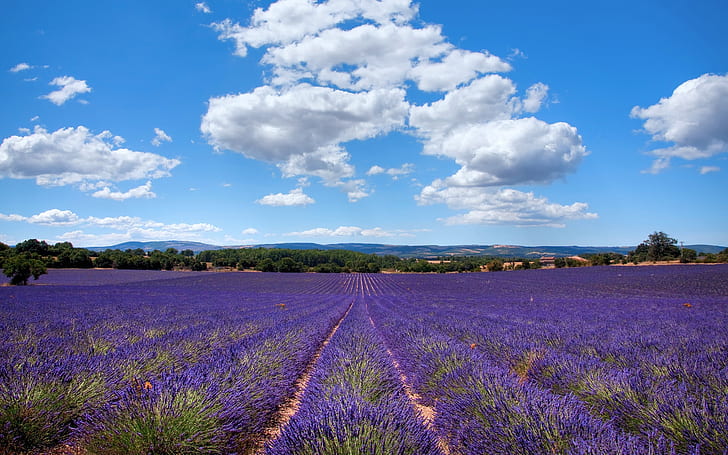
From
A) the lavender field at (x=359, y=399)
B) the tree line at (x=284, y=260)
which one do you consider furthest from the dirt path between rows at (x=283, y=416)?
the tree line at (x=284, y=260)

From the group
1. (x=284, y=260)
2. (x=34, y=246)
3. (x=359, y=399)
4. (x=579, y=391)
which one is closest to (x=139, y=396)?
(x=359, y=399)

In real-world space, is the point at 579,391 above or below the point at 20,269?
above

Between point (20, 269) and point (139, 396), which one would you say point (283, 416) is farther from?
point (20, 269)

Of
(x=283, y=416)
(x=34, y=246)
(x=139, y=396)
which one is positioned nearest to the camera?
(x=139, y=396)

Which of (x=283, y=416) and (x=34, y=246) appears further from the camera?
(x=34, y=246)

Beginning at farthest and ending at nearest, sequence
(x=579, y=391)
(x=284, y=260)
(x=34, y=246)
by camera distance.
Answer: (x=284, y=260)
(x=34, y=246)
(x=579, y=391)

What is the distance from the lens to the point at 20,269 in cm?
2767

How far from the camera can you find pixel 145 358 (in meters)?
3.83

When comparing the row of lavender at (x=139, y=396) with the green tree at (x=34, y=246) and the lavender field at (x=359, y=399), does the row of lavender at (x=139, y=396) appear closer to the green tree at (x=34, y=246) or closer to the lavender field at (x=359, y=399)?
the lavender field at (x=359, y=399)

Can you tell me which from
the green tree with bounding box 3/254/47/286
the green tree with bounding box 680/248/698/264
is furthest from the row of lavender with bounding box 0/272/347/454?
the green tree with bounding box 680/248/698/264

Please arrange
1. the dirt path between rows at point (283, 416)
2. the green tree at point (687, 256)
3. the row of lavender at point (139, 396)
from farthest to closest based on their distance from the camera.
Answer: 1. the green tree at point (687, 256)
2. the dirt path between rows at point (283, 416)
3. the row of lavender at point (139, 396)

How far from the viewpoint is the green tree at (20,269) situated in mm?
26763

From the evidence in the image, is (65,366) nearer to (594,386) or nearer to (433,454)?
(433,454)

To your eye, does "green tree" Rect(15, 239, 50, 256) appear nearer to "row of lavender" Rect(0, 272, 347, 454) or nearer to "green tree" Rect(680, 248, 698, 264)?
"row of lavender" Rect(0, 272, 347, 454)
